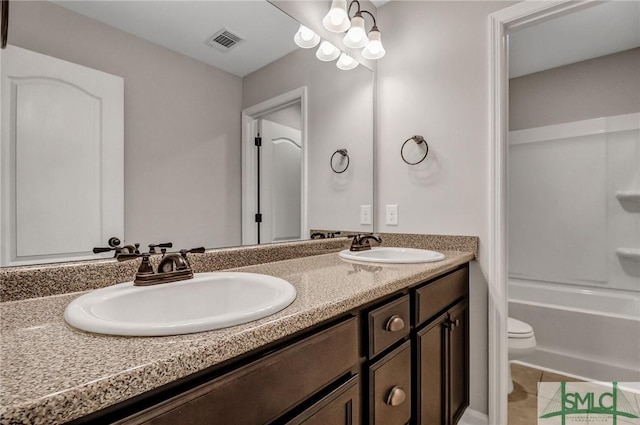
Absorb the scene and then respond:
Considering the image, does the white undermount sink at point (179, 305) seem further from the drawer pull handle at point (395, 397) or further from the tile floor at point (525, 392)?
the tile floor at point (525, 392)

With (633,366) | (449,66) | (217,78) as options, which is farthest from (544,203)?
(217,78)

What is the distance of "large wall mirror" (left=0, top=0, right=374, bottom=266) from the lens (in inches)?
30.9

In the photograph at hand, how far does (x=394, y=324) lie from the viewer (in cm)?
98

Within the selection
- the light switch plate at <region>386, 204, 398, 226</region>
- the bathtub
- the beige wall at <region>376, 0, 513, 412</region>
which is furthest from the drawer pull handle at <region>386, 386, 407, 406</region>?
the bathtub

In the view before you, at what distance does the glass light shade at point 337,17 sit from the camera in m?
1.63

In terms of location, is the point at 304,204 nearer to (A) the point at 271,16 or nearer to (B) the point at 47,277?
(A) the point at 271,16

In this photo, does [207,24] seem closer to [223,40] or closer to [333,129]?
[223,40]

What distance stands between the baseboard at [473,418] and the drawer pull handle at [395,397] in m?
0.86

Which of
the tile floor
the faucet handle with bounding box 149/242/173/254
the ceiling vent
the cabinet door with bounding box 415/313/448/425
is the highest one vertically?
the ceiling vent

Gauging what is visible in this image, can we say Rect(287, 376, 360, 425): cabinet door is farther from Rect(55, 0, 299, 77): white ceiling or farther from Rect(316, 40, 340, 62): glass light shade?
Rect(316, 40, 340, 62): glass light shade

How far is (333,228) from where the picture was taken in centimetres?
182

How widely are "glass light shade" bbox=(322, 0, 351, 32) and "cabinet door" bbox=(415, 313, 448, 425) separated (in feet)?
4.87

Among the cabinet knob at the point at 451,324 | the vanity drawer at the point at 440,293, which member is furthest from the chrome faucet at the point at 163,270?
the cabinet knob at the point at 451,324

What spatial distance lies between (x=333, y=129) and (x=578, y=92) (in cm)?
235
